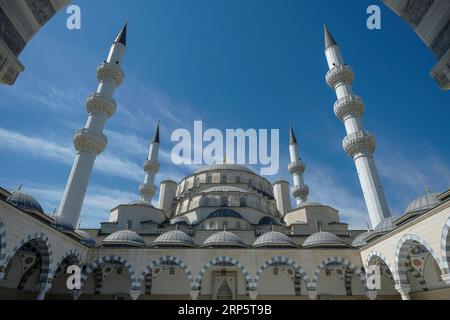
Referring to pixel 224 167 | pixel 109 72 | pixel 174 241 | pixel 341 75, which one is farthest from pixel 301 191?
pixel 109 72

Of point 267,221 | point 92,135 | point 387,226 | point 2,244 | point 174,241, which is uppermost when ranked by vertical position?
point 92,135

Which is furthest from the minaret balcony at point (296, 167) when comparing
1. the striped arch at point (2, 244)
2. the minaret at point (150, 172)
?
the striped arch at point (2, 244)

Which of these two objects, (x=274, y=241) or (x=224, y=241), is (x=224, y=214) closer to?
(x=224, y=241)

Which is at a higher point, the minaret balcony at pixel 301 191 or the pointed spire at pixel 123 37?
the pointed spire at pixel 123 37

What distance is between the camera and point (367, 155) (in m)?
22.7

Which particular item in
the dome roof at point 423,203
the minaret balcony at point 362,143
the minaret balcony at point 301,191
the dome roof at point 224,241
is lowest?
the dome roof at point 224,241

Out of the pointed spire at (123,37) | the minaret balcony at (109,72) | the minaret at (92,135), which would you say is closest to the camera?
the minaret at (92,135)

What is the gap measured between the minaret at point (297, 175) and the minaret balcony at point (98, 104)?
21.9 metres

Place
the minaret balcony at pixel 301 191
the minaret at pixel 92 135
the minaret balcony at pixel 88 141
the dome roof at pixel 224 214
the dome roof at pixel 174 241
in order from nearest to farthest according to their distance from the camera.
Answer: the dome roof at pixel 174 241
the minaret at pixel 92 135
the minaret balcony at pixel 88 141
the dome roof at pixel 224 214
the minaret balcony at pixel 301 191

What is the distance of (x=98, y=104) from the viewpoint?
23969 millimetres

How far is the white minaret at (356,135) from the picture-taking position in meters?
21.0

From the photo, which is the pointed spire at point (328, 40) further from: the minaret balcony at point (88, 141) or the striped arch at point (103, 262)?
the striped arch at point (103, 262)

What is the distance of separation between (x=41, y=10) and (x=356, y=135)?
23.3 meters
